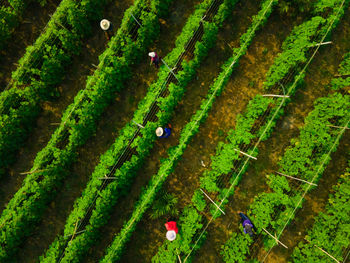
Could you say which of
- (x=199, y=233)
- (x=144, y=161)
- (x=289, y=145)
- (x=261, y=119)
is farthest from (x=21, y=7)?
(x=289, y=145)

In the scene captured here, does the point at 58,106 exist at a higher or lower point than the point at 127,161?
higher

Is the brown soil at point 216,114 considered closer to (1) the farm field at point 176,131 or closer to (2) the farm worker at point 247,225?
(1) the farm field at point 176,131

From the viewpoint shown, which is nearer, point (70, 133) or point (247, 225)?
point (247, 225)

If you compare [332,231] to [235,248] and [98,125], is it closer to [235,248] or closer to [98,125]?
[235,248]

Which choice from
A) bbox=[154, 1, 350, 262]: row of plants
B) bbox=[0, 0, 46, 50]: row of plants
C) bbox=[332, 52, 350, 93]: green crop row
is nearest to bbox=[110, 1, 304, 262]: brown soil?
bbox=[154, 1, 350, 262]: row of plants

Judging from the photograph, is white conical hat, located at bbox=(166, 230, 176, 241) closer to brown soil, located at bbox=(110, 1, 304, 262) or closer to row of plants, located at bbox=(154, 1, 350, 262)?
row of plants, located at bbox=(154, 1, 350, 262)

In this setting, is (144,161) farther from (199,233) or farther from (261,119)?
(261,119)

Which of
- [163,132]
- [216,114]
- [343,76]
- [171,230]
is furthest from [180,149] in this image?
[343,76]

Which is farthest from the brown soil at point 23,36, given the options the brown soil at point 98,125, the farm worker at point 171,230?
the farm worker at point 171,230
